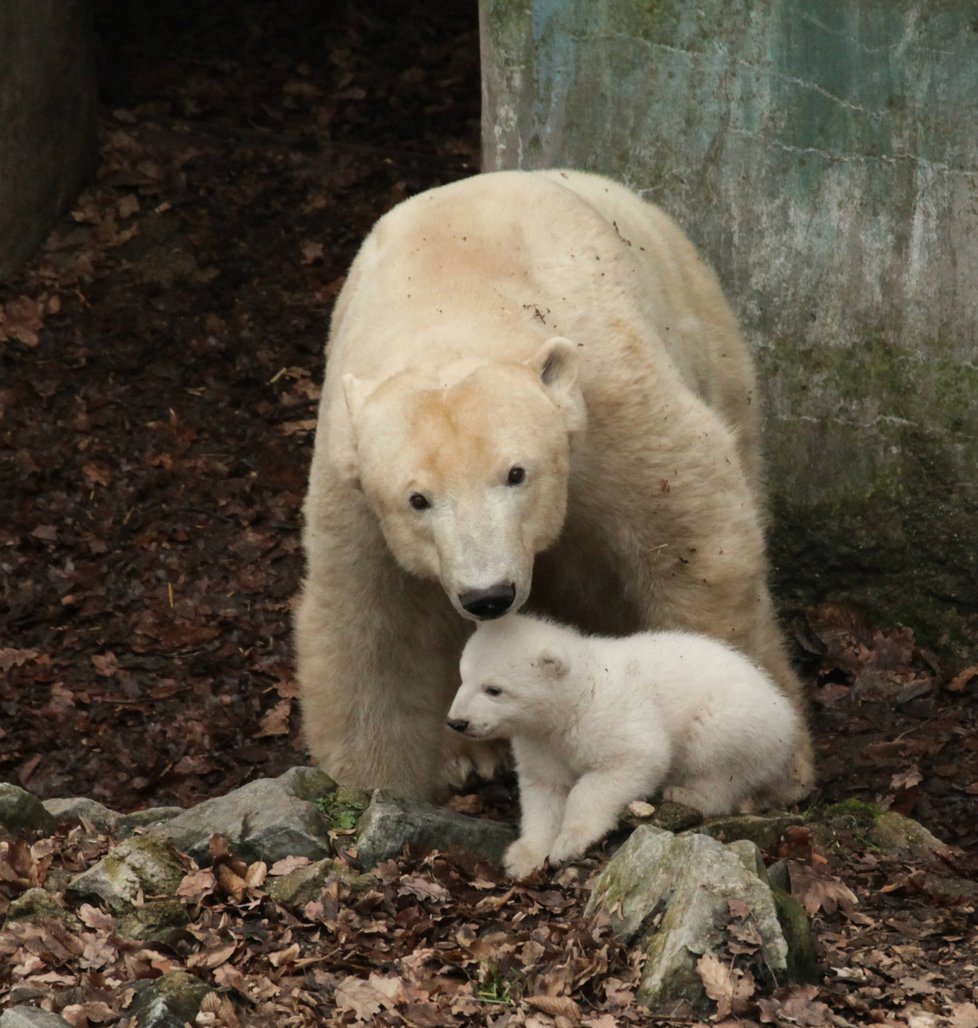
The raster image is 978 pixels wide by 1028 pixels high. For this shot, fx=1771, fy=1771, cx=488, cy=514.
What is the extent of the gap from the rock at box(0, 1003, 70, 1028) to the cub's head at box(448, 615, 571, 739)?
1482mm

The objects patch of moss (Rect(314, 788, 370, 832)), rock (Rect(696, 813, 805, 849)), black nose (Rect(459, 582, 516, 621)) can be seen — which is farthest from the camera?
patch of moss (Rect(314, 788, 370, 832))

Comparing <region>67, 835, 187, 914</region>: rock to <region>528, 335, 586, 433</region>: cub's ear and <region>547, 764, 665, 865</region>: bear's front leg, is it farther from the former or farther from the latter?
<region>528, 335, 586, 433</region>: cub's ear

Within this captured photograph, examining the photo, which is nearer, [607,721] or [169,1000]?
[169,1000]

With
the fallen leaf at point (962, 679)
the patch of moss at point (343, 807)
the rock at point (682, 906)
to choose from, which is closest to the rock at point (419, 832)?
the patch of moss at point (343, 807)

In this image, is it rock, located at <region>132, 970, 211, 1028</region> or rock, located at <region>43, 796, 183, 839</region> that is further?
rock, located at <region>43, 796, 183, 839</region>

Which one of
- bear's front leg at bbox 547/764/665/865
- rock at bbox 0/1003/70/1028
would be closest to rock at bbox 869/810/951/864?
bear's front leg at bbox 547/764/665/865

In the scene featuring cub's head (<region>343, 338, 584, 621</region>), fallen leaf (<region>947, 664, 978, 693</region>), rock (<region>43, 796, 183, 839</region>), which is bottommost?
fallen leaf (<region>947, 664, 978, 693</region>)

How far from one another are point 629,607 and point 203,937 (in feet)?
6.66

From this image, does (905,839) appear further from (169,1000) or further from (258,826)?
(169,1000)

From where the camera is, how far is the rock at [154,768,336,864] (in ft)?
17.4

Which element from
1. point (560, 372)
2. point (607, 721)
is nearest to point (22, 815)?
point (607, 721)

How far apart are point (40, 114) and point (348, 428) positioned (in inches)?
242

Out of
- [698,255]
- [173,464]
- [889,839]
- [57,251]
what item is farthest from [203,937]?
[57,251]

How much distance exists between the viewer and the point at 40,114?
10.6 meters
